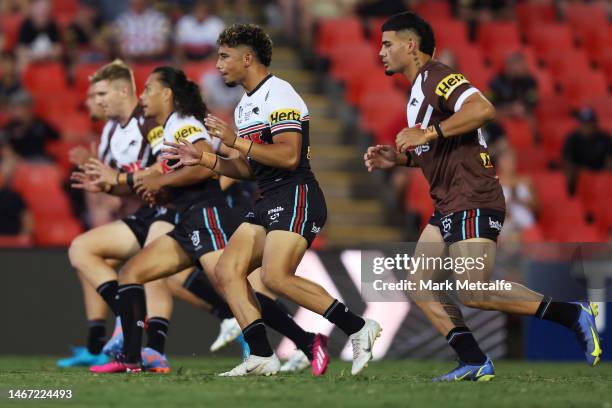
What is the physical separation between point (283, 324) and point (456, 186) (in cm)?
168

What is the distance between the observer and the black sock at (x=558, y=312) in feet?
26.2

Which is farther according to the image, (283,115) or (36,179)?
(36,179)

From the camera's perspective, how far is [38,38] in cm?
1562

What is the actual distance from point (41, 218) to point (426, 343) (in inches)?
171

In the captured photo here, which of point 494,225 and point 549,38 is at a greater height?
point 549,38

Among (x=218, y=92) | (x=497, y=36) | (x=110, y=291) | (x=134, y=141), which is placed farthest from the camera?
(x=497, y=36)

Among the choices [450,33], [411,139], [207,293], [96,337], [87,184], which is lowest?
[96,337]

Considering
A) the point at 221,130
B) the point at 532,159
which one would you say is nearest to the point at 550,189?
the point at 532,159

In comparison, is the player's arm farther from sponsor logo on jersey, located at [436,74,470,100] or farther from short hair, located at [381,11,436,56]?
short hair, located at [381,11,436,56]

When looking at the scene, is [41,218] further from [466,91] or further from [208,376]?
[466,91]

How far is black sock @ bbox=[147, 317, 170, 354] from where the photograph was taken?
30.6 feet

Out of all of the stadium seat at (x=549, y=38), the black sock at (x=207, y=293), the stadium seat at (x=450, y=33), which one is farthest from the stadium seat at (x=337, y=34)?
the black sock at (x=207, y=293)

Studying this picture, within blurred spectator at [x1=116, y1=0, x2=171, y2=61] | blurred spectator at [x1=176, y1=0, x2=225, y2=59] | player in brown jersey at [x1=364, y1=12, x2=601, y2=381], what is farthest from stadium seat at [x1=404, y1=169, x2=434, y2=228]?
player in brown jersey at [x1=364, y1=12, x2=601, y2=381]

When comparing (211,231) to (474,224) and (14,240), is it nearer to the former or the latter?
(474,224)
